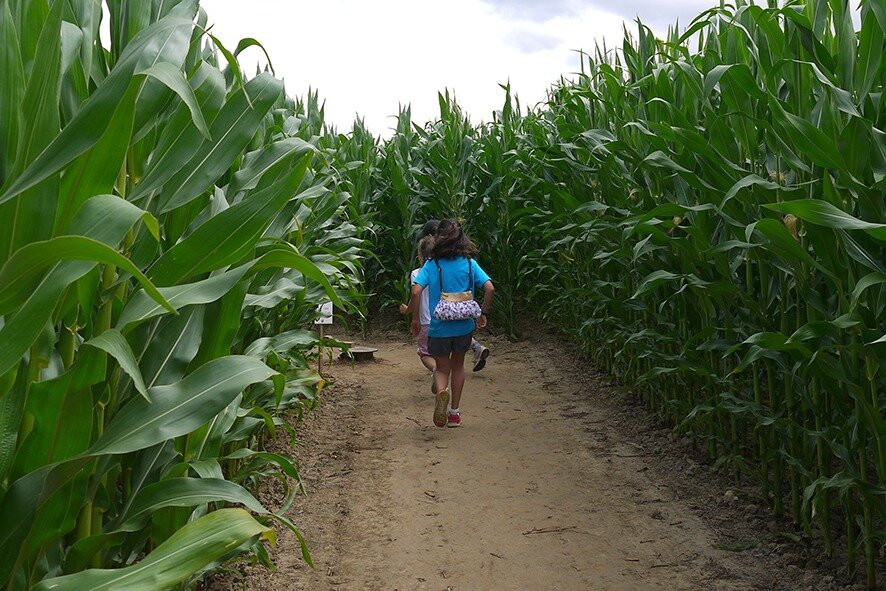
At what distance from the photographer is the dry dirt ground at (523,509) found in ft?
12.0

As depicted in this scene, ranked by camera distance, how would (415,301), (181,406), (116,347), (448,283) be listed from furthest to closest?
(415,301) < (448,283) < (181,406) < (116,347)

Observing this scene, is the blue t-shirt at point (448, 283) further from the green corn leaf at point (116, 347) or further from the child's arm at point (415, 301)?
the green corn leaf at point (116, 347)

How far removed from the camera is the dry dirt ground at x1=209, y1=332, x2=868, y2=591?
365 centimetres

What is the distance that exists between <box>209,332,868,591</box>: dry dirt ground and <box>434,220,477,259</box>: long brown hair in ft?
4.16

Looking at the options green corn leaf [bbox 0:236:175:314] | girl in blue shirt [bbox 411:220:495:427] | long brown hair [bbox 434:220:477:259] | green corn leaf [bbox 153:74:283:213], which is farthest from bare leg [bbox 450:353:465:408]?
green corn leaf [bbox 0:236:175:314]

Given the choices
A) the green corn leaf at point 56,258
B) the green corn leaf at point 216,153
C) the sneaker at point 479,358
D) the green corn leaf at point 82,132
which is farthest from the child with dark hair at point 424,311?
the green corn leaf at point 56,258

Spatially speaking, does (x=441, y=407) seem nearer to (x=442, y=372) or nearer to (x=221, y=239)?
(x=442, y=372)

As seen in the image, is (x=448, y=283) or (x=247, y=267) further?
(x=448, y=283)

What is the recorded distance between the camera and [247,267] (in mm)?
1745

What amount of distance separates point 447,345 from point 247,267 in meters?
4.46

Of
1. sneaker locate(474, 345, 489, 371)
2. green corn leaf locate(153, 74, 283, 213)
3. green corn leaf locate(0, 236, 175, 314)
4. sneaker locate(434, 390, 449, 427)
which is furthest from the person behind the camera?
sneaker locate(474, 345, 489, 371)

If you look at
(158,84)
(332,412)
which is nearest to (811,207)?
(158,84)

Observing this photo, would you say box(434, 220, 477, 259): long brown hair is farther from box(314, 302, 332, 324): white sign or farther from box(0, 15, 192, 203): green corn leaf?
box(0, 15, 192, 203): green corn leaf

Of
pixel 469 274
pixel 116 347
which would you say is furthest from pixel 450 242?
pixel 116 347
